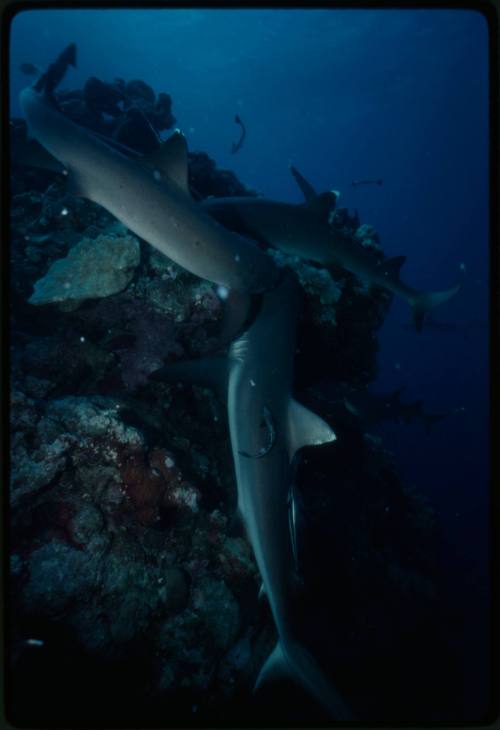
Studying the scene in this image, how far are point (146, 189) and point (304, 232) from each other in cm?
323

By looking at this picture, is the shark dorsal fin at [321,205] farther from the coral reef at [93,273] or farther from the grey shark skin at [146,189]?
the grey shark skin at [146,189]

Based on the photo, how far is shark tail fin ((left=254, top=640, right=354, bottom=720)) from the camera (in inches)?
122

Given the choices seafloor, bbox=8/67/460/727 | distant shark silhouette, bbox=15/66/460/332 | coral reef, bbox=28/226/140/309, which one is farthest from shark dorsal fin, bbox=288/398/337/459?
coral reef, bbox=28/226/140/309

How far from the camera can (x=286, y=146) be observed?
102 meters

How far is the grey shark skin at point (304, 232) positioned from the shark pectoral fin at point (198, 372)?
2002mm

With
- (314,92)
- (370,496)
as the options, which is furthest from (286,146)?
(370,496)

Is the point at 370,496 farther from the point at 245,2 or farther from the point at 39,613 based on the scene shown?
the point at 245,2

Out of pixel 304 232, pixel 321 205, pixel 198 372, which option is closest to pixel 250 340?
pixel 198 372

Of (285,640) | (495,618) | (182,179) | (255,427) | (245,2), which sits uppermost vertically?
(245,2)

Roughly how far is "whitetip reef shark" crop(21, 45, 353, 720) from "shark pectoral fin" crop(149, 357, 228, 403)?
0.04m

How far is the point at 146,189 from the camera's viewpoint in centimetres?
255

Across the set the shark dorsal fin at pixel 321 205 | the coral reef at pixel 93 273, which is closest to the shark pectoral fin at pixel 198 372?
the coral reef at pixel 93 273

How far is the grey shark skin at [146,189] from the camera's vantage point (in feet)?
8.07

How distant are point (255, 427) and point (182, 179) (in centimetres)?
203
